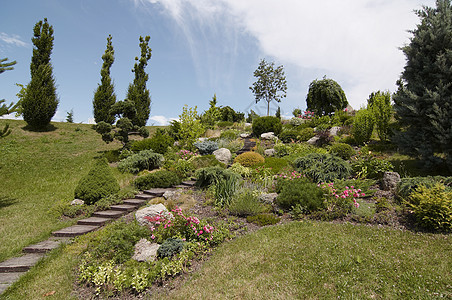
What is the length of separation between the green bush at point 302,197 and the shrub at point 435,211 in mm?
2022

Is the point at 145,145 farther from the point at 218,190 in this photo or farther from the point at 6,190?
the point at 218,190

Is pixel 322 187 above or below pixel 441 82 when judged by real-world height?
below

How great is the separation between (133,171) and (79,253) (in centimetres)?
676

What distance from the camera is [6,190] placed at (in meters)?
10.0

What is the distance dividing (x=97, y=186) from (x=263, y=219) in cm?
584

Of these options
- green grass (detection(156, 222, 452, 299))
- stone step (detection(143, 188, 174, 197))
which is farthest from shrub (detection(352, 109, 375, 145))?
stone step (detection(143, 188, 174, 197))

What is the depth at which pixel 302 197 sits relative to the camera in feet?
20.8

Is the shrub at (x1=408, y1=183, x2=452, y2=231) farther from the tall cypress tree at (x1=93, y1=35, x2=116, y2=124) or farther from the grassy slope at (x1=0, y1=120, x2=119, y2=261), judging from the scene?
the tall cypress tree at (x1=93, y1=35, x2=116, y2=124)

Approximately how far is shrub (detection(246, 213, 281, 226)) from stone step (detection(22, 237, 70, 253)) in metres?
4.61

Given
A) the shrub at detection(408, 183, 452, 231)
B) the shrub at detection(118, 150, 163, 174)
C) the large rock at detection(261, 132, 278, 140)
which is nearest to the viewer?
the shrub at detection(408, 183, 452, 231)

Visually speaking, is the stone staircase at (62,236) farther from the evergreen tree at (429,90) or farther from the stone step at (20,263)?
the evergreen tree at (429,90)

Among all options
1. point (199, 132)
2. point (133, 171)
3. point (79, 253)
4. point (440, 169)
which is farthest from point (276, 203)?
point (199, 132)

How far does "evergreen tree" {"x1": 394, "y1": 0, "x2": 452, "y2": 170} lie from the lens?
8.03m

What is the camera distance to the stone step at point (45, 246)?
5512mm
